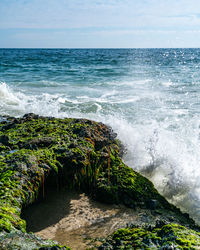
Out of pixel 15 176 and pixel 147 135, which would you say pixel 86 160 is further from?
pixel 147 135

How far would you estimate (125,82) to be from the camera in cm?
1627

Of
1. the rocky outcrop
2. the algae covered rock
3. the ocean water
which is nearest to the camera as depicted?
the algae covered rock

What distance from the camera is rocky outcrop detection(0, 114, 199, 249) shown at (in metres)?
3.00

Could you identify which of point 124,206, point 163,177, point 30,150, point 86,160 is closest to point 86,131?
point 86,160

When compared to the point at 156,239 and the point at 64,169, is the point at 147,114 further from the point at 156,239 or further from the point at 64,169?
the point at 156,239

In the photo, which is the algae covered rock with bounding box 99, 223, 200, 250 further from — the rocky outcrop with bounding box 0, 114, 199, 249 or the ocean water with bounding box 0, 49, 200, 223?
the ocean water with bounding box 0, 49, 200, 223

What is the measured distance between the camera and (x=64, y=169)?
351cm

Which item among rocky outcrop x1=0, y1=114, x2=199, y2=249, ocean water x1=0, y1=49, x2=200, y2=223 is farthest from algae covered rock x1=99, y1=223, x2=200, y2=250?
ocean water x1=0, y1=49, x2=200, y2=223

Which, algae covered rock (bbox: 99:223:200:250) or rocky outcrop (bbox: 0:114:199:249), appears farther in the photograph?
rocky outcrop (bbox: 0:114:199:249)

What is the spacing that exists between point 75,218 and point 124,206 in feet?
2.25

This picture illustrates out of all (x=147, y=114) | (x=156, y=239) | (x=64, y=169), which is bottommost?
(x=156, y=239)

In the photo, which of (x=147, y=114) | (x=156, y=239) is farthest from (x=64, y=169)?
(x=147, y=114)

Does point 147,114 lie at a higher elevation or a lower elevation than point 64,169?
higher

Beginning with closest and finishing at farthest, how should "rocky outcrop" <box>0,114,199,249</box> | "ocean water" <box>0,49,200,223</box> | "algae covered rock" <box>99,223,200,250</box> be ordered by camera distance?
"algae covered rock" <box>99,223,200,250</box> < "rocky outcrop" <box>0,114,199,249</box> < "ocean water" <box>0,49,200,223</box>
